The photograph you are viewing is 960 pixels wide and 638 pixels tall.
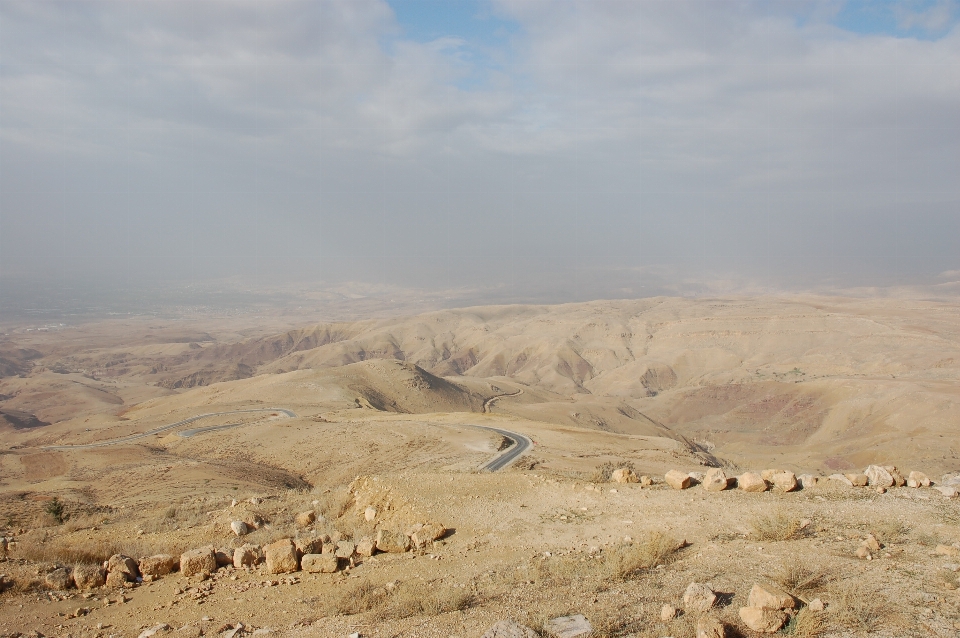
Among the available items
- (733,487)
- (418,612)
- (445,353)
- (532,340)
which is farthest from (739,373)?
(418,612)

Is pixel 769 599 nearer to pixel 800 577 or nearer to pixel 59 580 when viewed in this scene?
pixel 800 577

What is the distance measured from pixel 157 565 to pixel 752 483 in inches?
525

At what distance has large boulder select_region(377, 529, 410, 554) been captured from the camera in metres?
11.6

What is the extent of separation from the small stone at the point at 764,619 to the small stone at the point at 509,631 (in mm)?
2710

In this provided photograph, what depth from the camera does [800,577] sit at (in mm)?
8992

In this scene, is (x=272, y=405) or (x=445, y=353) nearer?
(x=272, y=405)

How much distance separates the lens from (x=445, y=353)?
129625 mm

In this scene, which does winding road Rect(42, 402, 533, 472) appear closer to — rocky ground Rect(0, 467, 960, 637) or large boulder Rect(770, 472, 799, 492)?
rocky ground Rect(0, 467, 960, 637)

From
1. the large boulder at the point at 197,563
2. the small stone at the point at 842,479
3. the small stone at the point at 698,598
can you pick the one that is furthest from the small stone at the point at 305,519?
the small stone at the point at 842,479

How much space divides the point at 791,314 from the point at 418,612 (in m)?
118

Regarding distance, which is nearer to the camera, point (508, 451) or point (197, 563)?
point (197, 563)

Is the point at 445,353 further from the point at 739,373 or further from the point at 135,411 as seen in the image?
the point at 135,411

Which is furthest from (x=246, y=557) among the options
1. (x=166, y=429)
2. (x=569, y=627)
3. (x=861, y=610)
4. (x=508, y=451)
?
(x=166, y=429)

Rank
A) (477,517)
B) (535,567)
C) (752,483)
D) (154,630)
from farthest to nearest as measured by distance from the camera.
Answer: (752,483) → (477,517) → (535,567) → (154,630)
